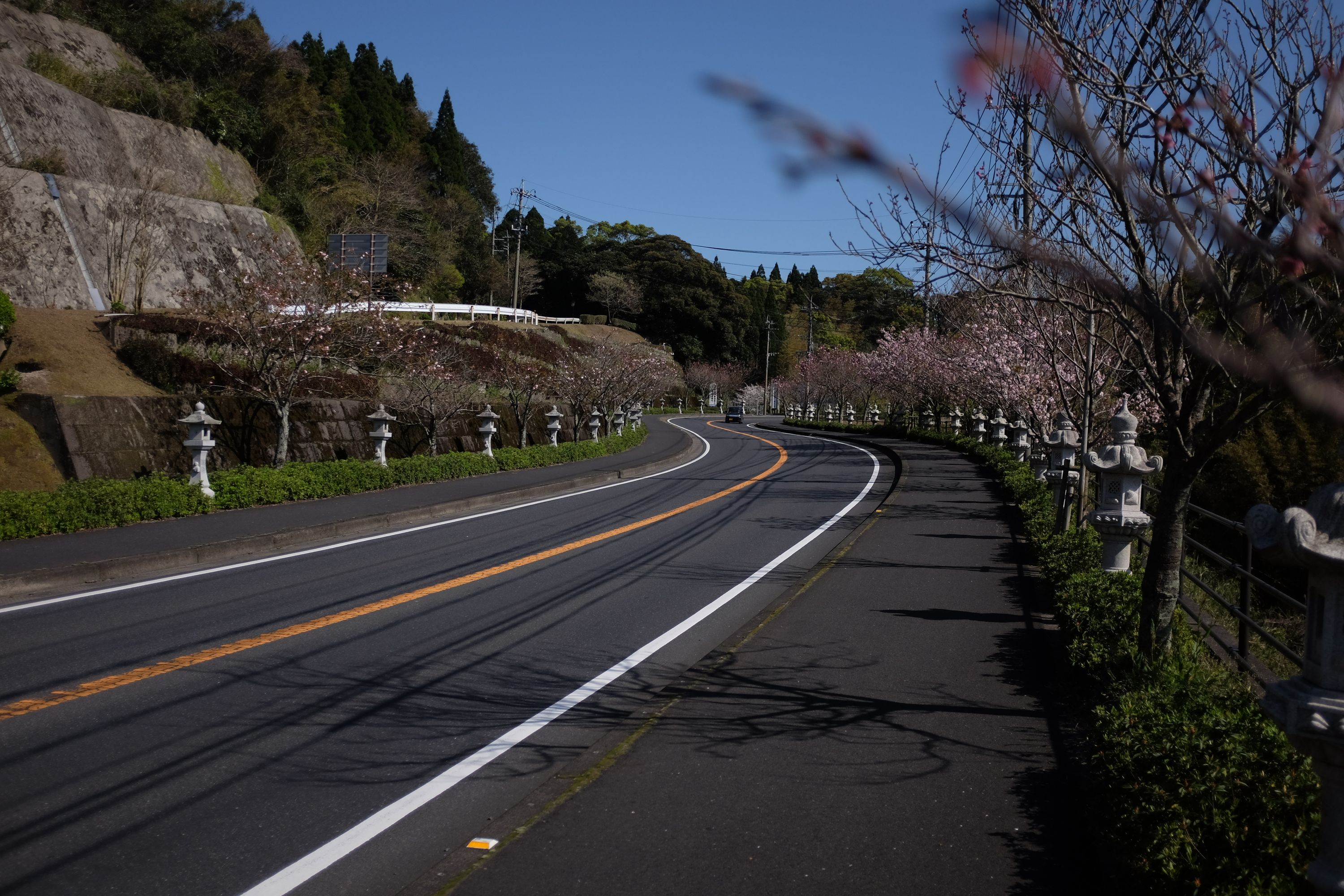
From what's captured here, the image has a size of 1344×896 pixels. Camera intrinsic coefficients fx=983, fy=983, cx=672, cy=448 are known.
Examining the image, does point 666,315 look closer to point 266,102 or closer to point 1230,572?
point 266,102

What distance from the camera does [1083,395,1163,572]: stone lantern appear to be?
7344mm

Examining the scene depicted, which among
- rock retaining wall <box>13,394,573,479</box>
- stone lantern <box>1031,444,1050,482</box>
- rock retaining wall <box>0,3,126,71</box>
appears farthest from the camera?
rock retaining wall <box>0,3,126,71</box>

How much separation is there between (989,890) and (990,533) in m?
11.2

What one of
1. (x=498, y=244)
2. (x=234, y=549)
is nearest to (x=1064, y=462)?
(x=234, y=549)

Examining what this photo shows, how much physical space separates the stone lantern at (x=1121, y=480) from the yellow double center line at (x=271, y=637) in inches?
241

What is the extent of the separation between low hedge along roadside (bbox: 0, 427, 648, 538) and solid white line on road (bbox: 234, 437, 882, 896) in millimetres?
8513

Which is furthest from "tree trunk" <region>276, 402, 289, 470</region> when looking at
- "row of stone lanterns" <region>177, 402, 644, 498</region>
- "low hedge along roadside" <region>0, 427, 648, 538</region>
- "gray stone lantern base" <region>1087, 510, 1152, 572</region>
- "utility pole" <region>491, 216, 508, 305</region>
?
"utility pole" <region>491, 216, 508, 305</region>

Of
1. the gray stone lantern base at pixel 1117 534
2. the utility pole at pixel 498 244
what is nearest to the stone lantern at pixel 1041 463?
the gray stone lantern base at pixel 1117 534

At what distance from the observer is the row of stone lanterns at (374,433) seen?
49.9ft

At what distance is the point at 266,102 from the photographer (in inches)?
1772

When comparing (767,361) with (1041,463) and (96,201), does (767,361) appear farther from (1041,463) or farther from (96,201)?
(1041,463)

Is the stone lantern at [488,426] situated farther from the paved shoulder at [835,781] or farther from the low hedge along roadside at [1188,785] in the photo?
the low hedge along roadside at [1188,785]

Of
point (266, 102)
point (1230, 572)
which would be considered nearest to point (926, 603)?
Result: point (1230, 572)

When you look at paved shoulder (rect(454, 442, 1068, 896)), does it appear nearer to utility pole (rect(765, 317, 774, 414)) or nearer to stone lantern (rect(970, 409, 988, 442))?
stone lantern (rect(970, 409, 988, 442))
